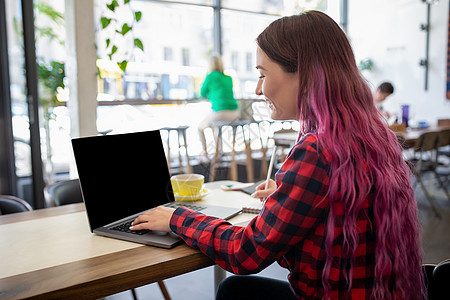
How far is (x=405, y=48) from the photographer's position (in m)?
7.03

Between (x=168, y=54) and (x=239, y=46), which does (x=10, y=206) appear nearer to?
(x=168, y=54)

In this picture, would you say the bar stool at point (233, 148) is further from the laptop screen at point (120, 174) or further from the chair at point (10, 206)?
the laptop screen at point (120, 174)

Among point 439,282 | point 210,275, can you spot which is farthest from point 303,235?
point 210,275

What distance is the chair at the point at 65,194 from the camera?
1.96 m

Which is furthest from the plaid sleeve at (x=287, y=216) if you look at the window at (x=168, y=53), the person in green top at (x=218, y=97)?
the window at (x=168, y=53)

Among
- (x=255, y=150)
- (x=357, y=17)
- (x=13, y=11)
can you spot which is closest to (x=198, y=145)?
(x=255, y=150)

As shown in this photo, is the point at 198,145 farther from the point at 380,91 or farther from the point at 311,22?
the point at 311,22

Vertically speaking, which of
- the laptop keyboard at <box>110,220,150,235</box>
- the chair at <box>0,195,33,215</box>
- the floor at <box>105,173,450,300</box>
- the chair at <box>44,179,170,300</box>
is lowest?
the floor at <box>105,173,450,300</box>

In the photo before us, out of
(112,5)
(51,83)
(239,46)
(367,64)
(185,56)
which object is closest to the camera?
(112,5)

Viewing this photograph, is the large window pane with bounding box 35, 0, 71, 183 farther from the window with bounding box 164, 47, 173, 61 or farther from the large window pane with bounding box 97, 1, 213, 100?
the window with bounding box 164, 47, 173, 61

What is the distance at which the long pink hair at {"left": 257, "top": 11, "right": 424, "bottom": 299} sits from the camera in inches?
33.6

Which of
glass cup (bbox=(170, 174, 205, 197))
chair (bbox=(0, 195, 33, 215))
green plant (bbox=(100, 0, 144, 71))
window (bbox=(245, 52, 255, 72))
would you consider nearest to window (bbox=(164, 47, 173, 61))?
window (bbox=(245, 52, 255, 72))

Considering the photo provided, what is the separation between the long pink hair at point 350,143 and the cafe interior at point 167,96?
0.15 meters

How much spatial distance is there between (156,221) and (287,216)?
0.41m
